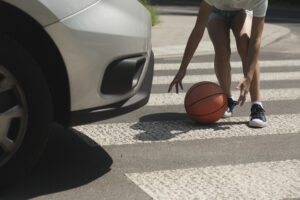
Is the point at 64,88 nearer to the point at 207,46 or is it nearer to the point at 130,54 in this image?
the point at 130,54

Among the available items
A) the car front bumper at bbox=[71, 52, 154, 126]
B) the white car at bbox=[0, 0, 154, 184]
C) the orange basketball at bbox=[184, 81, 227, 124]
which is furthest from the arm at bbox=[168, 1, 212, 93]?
the white car at bbox=[0, 0, 154, 184]

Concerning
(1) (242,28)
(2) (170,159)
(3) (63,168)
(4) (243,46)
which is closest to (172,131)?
(2) (170,159)

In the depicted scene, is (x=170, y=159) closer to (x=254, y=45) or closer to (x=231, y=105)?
(x=254, y=45)

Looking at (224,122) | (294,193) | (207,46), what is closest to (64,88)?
(294,193)

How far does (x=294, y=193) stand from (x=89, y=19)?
152 cm

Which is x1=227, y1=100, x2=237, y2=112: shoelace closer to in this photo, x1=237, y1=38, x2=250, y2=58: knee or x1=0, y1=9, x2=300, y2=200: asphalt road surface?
x1=0, y1=9, x2=300, y2=200: asphalt road surface

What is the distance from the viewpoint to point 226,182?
12.2 feet

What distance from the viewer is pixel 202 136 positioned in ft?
16.0

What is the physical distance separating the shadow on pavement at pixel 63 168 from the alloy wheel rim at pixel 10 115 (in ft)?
0.85

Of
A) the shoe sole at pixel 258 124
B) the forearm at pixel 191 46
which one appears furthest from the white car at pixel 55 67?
the shoe sole at pixel 258 124

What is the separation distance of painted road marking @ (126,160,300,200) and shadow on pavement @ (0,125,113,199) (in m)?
0.31

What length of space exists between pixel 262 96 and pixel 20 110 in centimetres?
366

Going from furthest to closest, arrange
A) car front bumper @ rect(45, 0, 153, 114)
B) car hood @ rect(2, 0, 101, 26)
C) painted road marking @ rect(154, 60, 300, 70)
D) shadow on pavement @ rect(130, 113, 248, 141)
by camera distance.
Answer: painted road marking @ rect(154, 60, 300, 70) → shadow on pavement @ rect(130, 113, 248, 141) → car front bumper @ rect(45, 0, 153, 114) → car hood @ rect(2, 0, 101, 26)

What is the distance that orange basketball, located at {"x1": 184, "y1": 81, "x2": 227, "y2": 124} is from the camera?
16.7ft
